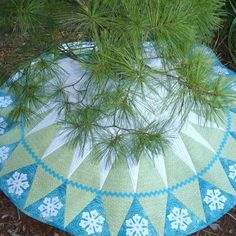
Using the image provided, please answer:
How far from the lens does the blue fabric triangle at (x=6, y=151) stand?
1.37m

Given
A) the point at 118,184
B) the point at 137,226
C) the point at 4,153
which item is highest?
the point at 4,153

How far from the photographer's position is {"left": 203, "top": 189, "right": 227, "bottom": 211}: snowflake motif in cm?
131

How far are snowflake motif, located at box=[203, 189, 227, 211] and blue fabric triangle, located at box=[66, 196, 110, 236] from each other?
317 millimetres

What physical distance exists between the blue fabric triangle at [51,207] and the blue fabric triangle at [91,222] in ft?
0.14

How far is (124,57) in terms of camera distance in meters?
0.90

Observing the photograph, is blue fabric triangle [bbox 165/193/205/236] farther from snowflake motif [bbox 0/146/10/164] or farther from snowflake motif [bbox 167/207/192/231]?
snowflake motif [bbox 0/146/10/164]

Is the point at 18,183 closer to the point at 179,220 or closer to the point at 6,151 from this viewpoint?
the point at 6,151

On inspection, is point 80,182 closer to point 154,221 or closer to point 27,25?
point 154,221

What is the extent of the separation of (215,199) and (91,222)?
0.38 m

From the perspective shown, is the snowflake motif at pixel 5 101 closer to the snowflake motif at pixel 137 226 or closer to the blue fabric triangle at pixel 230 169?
the snowflake motif at pixel 137 226

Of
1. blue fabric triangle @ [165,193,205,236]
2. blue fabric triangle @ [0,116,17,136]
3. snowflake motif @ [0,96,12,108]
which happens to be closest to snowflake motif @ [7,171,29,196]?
blue fabric triangle @ [0,116,17,136]

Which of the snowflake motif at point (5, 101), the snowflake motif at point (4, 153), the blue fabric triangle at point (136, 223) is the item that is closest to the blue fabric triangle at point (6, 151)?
the snowflake motif at point (4, 153)

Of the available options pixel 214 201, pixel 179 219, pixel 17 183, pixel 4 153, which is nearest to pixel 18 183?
pixel 17 183

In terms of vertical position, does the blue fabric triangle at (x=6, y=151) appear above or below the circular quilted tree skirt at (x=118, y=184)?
above
